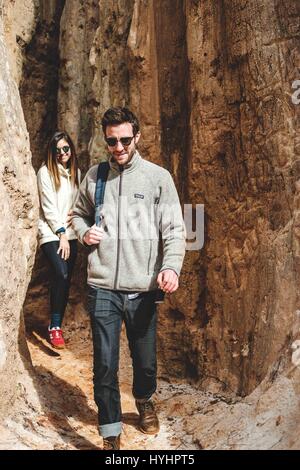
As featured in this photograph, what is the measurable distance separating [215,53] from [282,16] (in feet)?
2.47

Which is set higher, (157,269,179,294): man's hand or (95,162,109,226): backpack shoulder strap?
(95,162,109,226): backpack shoulder strap

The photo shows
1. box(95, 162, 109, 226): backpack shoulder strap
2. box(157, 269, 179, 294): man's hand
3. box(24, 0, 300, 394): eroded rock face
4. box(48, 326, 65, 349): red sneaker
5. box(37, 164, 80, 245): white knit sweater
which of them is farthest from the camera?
box(48, 326, 65, 349): red sneaker

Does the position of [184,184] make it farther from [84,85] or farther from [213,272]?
[84,85]

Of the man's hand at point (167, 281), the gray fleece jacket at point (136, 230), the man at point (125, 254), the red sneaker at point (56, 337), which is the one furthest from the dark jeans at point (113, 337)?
the red sneaker at point (56, 337)

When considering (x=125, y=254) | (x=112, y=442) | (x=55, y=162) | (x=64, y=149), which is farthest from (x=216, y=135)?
(x=112, y=442)

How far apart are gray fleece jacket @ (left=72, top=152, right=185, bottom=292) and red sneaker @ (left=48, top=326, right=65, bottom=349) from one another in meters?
1.95

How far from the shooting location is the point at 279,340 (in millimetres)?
4590

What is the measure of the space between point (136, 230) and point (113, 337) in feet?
2.48

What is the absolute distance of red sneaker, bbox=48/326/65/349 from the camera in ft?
19.5

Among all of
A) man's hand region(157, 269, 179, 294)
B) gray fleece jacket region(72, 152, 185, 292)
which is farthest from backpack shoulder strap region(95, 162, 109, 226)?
man's hand region(157, 269, 179, 294)

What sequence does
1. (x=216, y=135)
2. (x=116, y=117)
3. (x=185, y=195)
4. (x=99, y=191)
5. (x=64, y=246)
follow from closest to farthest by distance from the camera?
1. (x=116, y=117)
2. (x=99, y=191)
3. (x=216, y=135)
4. (x=64, y=246)
5. (x=185, y=195)

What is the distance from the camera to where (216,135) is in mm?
5543

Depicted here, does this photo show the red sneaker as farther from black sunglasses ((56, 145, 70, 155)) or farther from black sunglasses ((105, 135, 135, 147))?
black sunglasses ((105, 135, 135, 147))

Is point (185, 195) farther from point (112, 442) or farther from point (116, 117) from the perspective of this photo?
point (112, 442)
